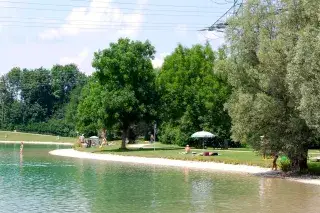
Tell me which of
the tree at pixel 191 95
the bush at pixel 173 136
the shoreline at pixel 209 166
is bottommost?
the shoreline at pixel 209 166

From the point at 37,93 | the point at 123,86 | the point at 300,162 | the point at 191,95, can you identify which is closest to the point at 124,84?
the point at 123,86

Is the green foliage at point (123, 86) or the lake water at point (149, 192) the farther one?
the green foliage at point (123, 86)

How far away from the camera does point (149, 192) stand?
95.0ft

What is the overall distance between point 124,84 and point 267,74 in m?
37.5

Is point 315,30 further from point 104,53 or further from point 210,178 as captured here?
point 104,53

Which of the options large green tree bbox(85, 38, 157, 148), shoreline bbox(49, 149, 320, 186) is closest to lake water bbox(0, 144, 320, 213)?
shoreline bbox(49, 149, 320, 186)

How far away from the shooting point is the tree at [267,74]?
34344 mm

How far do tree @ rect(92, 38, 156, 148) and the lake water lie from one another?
1067 inches

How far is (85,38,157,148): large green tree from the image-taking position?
67.8m

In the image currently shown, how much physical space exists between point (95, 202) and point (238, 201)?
23.0 ft

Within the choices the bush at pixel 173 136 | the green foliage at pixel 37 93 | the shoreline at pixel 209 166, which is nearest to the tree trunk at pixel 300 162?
the shoreline at pixel 209 166

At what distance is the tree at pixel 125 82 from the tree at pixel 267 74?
32001mm

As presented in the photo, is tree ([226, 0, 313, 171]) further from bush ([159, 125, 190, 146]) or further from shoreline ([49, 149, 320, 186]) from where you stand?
bush ([159, 125, 190, 146])

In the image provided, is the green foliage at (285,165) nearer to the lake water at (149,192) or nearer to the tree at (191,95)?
the lake water at (149,192)
